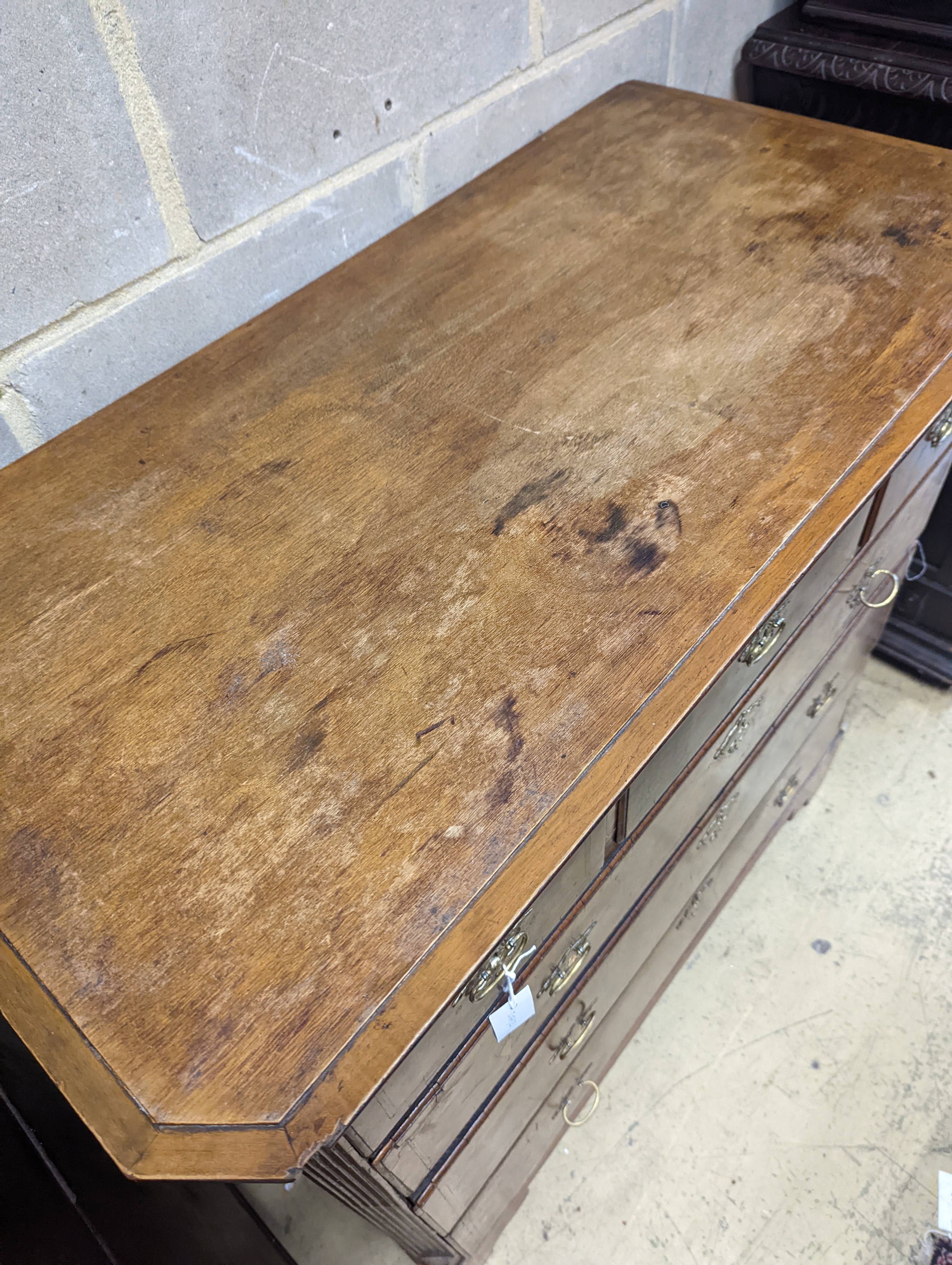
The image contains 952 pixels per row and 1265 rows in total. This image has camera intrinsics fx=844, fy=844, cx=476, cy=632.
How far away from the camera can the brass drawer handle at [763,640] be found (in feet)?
2.47

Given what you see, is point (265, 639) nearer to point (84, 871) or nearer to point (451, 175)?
point (84, 871)

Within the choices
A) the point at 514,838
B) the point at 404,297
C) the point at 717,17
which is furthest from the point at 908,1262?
the point at 717,17

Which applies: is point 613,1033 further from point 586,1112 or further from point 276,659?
point 276,659

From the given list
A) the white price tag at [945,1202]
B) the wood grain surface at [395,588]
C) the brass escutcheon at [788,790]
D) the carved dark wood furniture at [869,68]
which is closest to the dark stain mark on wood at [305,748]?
the wood grain surface at [395,588]

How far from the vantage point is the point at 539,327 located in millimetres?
882

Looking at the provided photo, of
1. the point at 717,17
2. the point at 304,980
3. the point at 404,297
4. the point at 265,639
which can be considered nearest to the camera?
the point at 304,980

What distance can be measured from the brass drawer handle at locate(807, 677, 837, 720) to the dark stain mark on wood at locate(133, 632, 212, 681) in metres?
0.85

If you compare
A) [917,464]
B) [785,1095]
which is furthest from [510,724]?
[785,1095]

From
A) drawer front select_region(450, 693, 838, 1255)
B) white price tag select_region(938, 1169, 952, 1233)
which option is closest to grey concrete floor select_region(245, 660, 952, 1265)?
Answer: white price tag select_region(938, 1169, 952, 1233)

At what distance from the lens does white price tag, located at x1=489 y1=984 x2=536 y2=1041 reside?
64 centimetres

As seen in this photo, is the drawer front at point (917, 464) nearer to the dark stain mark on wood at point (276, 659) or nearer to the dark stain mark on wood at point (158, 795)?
the dark stain mark on wood at point (276, 659)

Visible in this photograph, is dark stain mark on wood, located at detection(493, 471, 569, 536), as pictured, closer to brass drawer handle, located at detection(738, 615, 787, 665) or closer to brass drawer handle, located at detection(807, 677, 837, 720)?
brass drawer handle, located at detection(738, 615, 787, 665)

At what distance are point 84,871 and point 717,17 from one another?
1.54 meters

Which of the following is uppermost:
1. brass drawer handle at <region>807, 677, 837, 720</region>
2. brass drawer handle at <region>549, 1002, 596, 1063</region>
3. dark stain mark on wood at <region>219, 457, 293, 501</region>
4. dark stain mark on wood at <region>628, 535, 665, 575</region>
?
dark stain mark on wood at <region>219, 457, 293, 501</region>
